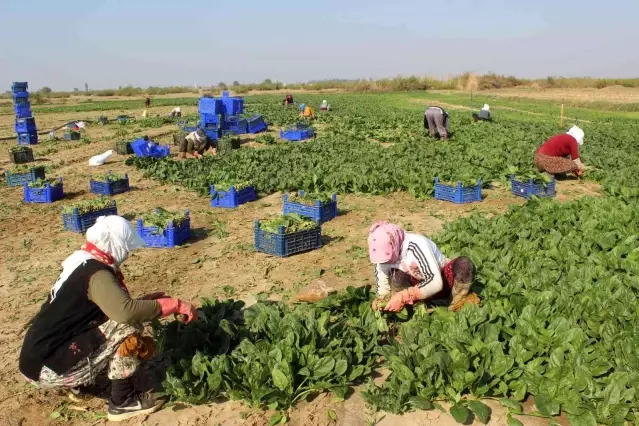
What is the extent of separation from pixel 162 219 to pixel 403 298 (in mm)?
4862

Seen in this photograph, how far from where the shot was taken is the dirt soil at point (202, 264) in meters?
4.14

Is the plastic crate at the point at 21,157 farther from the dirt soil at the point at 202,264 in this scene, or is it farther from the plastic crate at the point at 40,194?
the plastic crate at the point at 40,194

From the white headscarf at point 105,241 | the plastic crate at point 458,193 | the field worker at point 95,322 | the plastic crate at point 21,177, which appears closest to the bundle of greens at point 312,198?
the plastic crate at point 458,193

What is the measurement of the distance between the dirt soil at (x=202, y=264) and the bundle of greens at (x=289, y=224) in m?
0.41

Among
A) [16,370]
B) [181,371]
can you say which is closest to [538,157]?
[181,371]

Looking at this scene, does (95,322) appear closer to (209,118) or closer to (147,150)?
(147,150)

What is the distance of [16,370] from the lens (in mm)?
4824

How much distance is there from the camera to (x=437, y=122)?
62.1ft

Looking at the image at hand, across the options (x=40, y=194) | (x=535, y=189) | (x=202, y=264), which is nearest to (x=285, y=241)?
(x=202, y=264)

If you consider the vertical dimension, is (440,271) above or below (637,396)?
above

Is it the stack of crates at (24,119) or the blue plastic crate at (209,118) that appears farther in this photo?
the blue plastic crate at (209,118)

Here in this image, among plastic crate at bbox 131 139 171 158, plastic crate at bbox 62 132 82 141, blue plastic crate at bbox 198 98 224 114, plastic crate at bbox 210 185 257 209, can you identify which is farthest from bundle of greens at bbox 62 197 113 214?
plastic crate at bbox 62 132 82 141

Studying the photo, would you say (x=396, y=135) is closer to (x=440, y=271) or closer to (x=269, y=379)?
(x=440, y=271)

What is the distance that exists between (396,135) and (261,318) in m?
16.3
